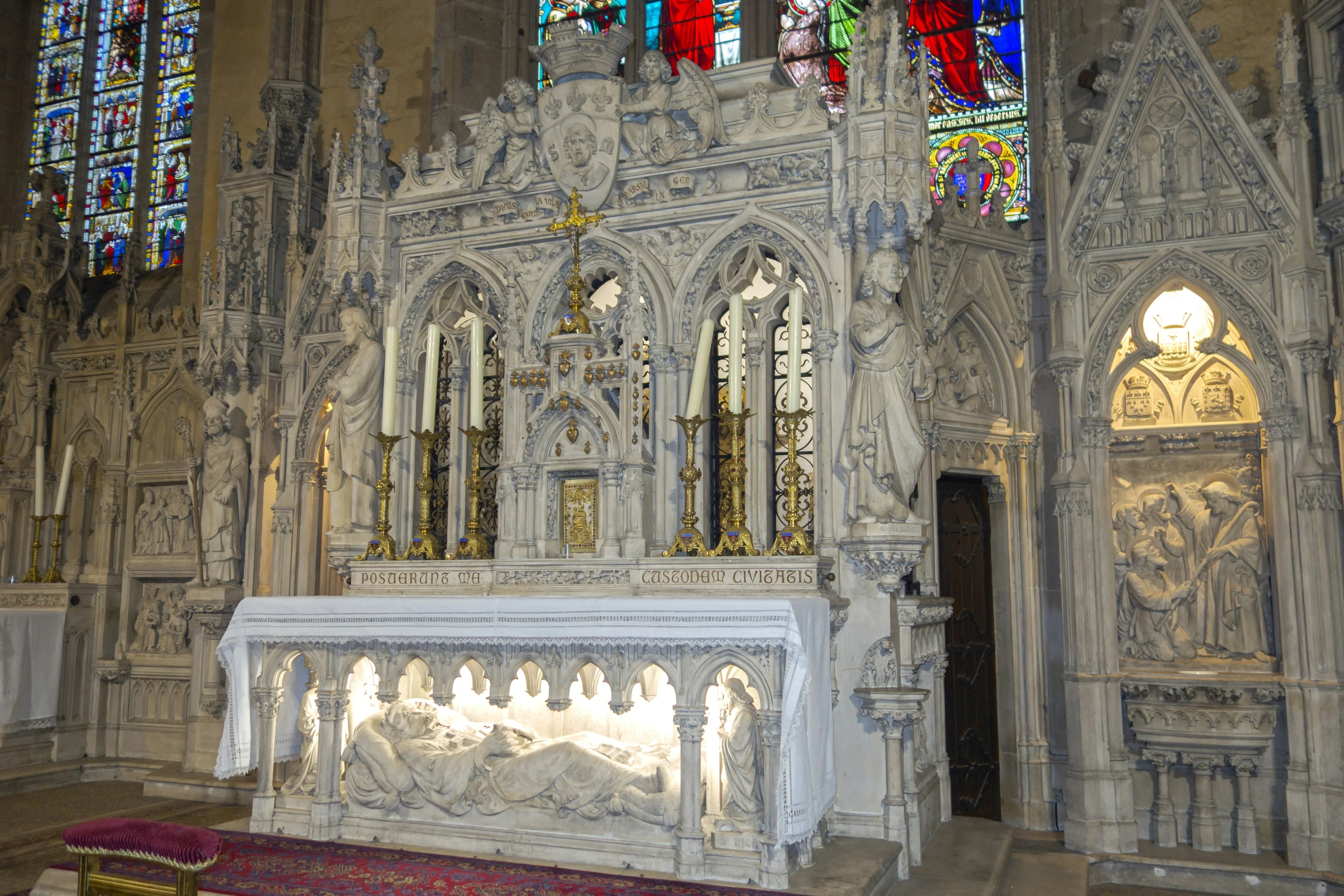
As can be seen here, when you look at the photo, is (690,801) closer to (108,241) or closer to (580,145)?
(580,145)

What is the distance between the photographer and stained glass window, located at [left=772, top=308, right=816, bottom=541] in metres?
8.59

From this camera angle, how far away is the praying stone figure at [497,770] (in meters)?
6.56

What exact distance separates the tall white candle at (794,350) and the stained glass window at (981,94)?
4.44m

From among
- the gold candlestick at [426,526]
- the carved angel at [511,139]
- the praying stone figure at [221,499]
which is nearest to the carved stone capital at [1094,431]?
the carved angel at [511,139]

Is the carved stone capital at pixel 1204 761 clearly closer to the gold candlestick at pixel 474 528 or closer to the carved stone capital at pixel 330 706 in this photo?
the gold candlestick at pixel 474 528

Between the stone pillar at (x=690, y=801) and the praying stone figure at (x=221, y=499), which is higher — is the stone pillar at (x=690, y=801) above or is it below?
below

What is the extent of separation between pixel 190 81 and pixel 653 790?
1314 cm

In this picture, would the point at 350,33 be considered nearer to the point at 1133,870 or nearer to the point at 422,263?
the point at 422,263

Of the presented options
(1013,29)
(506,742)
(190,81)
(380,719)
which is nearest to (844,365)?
(506,742)

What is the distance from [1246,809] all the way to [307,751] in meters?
7.02

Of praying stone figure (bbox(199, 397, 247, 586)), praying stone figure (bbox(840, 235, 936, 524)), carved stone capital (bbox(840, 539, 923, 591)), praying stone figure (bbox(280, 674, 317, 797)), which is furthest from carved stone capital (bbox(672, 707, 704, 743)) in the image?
praying stone figure (bbox(199, 397, 247, 586))

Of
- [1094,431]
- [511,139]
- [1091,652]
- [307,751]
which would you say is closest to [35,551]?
[307,751]

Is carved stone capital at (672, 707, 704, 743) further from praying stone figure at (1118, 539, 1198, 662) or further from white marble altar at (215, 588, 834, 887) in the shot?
praying stone figure at (1118, 539, 1198, 662)

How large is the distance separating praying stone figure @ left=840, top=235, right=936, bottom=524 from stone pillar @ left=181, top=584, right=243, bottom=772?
6.89 metres
